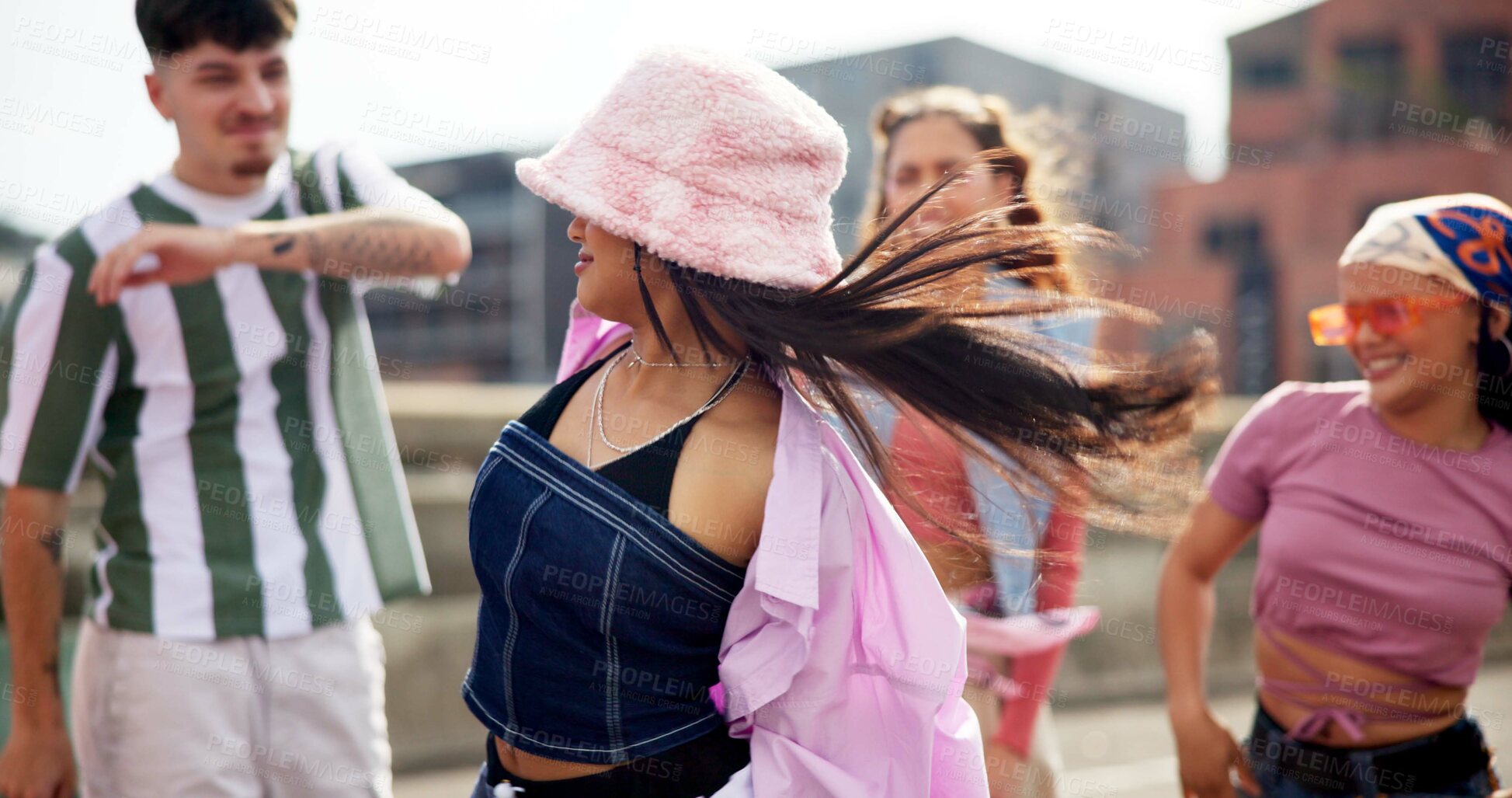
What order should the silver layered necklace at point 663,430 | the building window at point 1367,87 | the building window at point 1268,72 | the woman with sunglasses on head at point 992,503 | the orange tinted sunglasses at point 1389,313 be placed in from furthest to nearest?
1. the building window at point 1268,72
2. the building window at point 1367,87
3. the orange tinted sunglasses at point 1389,313
4. the woman with sunglasses on head at point 992,503
5. the silver layered necklace at point 663,430

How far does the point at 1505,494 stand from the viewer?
2840 mm

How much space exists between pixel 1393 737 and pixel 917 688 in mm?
1515

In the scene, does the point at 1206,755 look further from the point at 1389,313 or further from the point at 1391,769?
the point at 1389,313

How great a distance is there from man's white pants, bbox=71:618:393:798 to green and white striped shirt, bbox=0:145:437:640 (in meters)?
0.06

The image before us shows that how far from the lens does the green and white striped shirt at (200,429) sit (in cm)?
268

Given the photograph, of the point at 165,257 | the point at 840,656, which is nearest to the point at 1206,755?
the point at 840,656

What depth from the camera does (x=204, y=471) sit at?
109 inches

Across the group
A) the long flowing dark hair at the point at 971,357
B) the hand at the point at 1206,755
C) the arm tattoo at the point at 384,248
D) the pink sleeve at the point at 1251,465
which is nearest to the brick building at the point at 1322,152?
the pink sleeve at the point at 1251,465

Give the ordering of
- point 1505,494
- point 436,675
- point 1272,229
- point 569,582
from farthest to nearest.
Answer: point 1272,229 → point 436,675 → point 1505,494 → point 569,582

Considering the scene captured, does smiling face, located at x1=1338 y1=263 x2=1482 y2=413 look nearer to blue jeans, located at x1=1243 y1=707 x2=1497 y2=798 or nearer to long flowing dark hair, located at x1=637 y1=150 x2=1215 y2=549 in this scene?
blue jeans, located at x1=1243 y1=707 x2=1497 y2=798

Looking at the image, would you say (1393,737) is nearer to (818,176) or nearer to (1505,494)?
(1505,494)

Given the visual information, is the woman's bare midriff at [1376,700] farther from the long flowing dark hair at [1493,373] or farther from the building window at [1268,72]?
the building window at [1268,72]

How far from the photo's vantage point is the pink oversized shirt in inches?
76.3

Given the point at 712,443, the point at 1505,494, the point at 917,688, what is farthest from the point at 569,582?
the point at 1505,494
